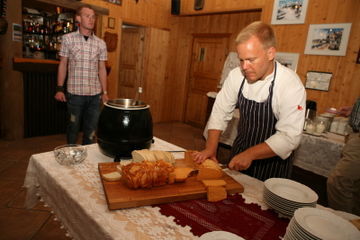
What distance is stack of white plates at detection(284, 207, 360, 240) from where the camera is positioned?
0.78 metres

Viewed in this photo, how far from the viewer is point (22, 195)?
266 centimetres

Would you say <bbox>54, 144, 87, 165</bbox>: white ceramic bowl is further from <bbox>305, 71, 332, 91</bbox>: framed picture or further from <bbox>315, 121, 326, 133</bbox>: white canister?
<bbox>305, 71, 332, 91</bbox>: framed picture

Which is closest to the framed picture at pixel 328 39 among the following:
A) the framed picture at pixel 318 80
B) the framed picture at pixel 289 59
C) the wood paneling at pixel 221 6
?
the framed picture at pixel 289 59

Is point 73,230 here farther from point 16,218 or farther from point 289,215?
point 16,218

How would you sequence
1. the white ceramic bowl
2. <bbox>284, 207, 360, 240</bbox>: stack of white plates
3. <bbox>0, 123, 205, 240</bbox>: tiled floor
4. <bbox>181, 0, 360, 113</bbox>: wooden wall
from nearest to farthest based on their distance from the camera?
<bbox>284, 207, 360, 240</bbox>: stack of white plates < the white ceramic bowl < <bbox>0, 123, 205, 240</bbox>: tiled floor < <bbox>181, 0, 360, 113</bbox>: wooden wall

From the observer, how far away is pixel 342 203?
7.57 feet

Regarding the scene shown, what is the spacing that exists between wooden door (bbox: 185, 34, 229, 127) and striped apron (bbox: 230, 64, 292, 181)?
4.58 meters

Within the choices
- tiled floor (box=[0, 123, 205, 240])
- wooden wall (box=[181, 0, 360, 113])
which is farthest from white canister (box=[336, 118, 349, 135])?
tiled floor (box=[0, 123, 205, 240])

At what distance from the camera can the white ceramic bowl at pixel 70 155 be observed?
1347 mm

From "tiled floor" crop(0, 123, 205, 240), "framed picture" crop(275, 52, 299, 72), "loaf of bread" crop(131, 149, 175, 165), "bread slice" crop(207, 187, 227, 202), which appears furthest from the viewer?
"framed picture" crop(275, 52, 299, 72)

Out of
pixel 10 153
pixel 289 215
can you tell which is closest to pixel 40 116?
pixel 10 153

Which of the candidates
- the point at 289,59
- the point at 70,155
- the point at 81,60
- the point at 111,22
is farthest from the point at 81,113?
the point at 289,59

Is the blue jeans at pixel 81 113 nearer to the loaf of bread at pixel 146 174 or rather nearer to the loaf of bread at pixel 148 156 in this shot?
the loaf of bread at pixel 148 156

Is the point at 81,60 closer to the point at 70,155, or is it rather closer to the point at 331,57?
the point at 70,155
